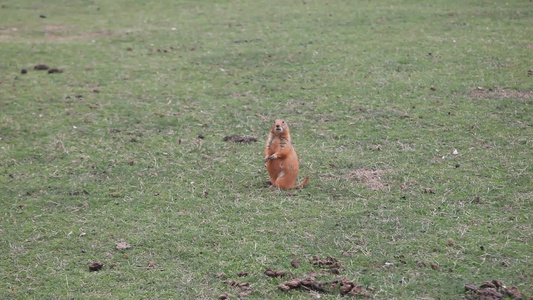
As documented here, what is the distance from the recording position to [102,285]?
392 cm

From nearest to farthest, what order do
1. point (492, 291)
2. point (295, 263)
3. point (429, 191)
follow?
point (492, 291) < point (295, 263) < point (429, 191)

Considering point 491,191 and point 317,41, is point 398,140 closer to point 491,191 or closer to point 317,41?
point 491,191

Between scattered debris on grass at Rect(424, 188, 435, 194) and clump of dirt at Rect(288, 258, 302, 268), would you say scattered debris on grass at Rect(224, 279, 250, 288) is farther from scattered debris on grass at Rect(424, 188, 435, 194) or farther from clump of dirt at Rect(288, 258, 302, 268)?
Result: scattered debris on grass at Rect(424, 188, 435, 194)

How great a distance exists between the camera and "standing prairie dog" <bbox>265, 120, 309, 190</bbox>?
16.7ft

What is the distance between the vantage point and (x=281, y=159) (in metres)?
5.11

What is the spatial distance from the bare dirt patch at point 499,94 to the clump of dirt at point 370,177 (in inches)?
101

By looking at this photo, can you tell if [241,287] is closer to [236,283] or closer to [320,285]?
[236,283]

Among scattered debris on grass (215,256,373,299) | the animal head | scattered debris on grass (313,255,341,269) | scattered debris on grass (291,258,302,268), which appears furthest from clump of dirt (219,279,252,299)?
the animal head

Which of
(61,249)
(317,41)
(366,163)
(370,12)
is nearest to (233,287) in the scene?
(61,249)

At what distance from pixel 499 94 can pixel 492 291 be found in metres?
4.31

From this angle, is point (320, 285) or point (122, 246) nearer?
point (320, 285)

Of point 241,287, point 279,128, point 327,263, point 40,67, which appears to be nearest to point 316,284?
point 327,263

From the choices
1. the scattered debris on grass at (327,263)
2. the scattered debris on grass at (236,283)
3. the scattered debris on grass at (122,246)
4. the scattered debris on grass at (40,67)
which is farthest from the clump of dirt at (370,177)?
the scattered debris on grass at (40,67)

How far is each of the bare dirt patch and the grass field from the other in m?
0.03
